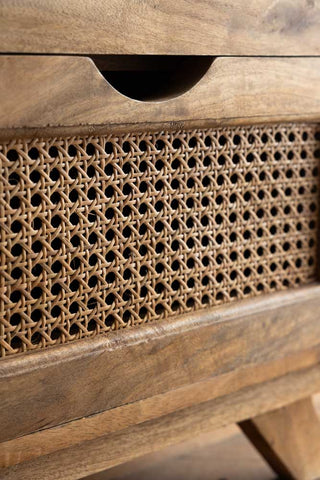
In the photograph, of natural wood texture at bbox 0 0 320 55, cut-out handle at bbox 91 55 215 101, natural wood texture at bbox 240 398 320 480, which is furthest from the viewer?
natural wood texture at bbox 240 398 320 480

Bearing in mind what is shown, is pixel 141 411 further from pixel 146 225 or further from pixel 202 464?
pixel 202 464

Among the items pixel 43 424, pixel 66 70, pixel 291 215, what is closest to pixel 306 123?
pixel 291 215

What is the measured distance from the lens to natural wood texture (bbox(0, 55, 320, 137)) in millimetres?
550

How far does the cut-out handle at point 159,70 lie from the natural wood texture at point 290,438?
15.7 inches

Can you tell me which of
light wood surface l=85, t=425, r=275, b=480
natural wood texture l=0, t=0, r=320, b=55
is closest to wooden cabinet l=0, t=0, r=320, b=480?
natural wood texture l=0, t=0, r=320, b=55

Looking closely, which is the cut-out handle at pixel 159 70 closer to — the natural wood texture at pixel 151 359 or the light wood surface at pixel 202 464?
the natural wood texture at pixel 151 359

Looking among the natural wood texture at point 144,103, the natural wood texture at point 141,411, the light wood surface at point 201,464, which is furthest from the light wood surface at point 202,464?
the natural wood texture at point 144,103

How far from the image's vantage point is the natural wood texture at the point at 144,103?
550 millimetres

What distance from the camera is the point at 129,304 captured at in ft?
2.18

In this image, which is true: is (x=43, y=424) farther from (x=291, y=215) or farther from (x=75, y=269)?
(x=291, y=215)

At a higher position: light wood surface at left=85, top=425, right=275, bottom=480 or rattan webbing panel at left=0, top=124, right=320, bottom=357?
rattan webbing panel at left=0, top=124, right=320, bottom=357

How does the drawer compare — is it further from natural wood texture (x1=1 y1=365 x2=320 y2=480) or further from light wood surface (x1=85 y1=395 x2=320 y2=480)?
light wood surface (x1=85 y1=395 x2=320 y2=480)

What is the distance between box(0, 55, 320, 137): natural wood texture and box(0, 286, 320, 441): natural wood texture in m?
0.19

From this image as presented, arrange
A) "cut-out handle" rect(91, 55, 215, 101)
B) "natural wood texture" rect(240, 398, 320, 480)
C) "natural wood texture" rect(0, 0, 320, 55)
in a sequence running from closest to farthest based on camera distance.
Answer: "natural wood texture" rect(0, 0, 320, 55)
"cut-out handle" rect(91, 55, 215, 101)
"natural wood texture" rect(240, 398, 320, 480)
